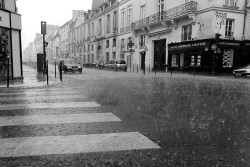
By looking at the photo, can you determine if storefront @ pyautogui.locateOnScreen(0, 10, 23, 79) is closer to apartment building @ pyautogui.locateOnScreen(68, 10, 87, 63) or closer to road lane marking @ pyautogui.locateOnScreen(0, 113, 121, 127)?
road lane marking @ pyautogui.locateOnScreen(0, 113, 121, 127)

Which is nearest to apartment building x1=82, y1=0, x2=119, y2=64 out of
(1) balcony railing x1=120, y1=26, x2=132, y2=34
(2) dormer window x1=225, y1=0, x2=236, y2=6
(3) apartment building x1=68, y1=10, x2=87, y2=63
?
(1) balcony railing x1=120, y1=26, x2=132, y2=34

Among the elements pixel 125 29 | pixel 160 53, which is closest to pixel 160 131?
pixel 160 53

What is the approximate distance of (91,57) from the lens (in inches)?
2126

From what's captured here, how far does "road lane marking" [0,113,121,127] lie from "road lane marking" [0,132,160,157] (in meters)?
0.90

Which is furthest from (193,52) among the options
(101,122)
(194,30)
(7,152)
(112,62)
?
(7,152)

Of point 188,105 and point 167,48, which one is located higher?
point 167,48

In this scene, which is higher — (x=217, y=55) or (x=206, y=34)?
(x=206, y=34)

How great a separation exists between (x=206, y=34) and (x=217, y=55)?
7.01 feet

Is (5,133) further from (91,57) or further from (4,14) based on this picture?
(91,57)

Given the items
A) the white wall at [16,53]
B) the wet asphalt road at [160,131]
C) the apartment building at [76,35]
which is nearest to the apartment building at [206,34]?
the white wall at [16,53]

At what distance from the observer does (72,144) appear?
3.21 meters

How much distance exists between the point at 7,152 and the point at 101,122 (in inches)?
70.7

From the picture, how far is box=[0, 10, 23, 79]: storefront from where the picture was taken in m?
12.4

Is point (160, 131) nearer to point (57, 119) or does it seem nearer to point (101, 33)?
point (57, 119)
